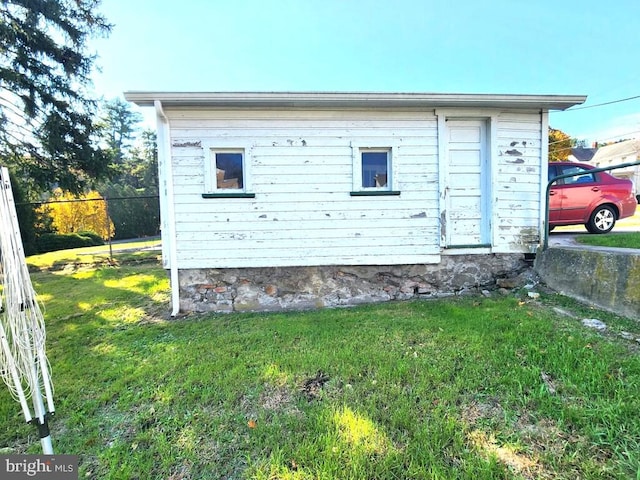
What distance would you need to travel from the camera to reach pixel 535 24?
37.9 feet

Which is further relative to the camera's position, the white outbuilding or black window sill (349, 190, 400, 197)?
black window sill (349, 190, 400, 197)

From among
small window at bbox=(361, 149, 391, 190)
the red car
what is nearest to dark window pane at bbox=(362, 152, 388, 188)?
small window at bbox=(361, 149, 391, 190)

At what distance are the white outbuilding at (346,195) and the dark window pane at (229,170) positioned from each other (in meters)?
0.02

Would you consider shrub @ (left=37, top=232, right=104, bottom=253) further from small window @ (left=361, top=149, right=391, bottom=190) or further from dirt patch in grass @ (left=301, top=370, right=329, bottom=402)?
dirt patch in grass @ (left=301, top=370, right=329, bottom=402)

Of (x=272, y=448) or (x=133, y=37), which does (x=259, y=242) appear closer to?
(x=272, y=448)

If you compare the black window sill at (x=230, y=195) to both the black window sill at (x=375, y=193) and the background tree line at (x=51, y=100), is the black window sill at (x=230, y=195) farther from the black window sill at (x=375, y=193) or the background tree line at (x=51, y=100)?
the background tree line at (x=51, y=100)

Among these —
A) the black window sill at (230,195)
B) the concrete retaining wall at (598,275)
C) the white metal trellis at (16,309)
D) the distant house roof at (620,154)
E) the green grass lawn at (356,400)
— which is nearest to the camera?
the white metal trellis at (16,309)

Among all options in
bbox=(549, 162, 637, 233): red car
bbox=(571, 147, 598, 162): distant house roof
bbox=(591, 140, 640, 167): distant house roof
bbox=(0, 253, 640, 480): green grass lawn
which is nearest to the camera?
bbox=(0, 253, 640, 480): green grass lawn

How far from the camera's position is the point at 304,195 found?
4512 millimetres

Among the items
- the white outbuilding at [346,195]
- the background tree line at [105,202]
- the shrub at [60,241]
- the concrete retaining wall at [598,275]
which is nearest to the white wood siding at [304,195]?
the white outbuilding at [346,195]

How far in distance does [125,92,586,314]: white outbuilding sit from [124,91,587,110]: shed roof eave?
0.08 ft

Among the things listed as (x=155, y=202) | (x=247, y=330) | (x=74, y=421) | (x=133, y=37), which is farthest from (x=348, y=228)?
(x=155, y=202)

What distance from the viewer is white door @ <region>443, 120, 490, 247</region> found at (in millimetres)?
4656

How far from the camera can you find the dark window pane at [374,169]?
4.62 meters
